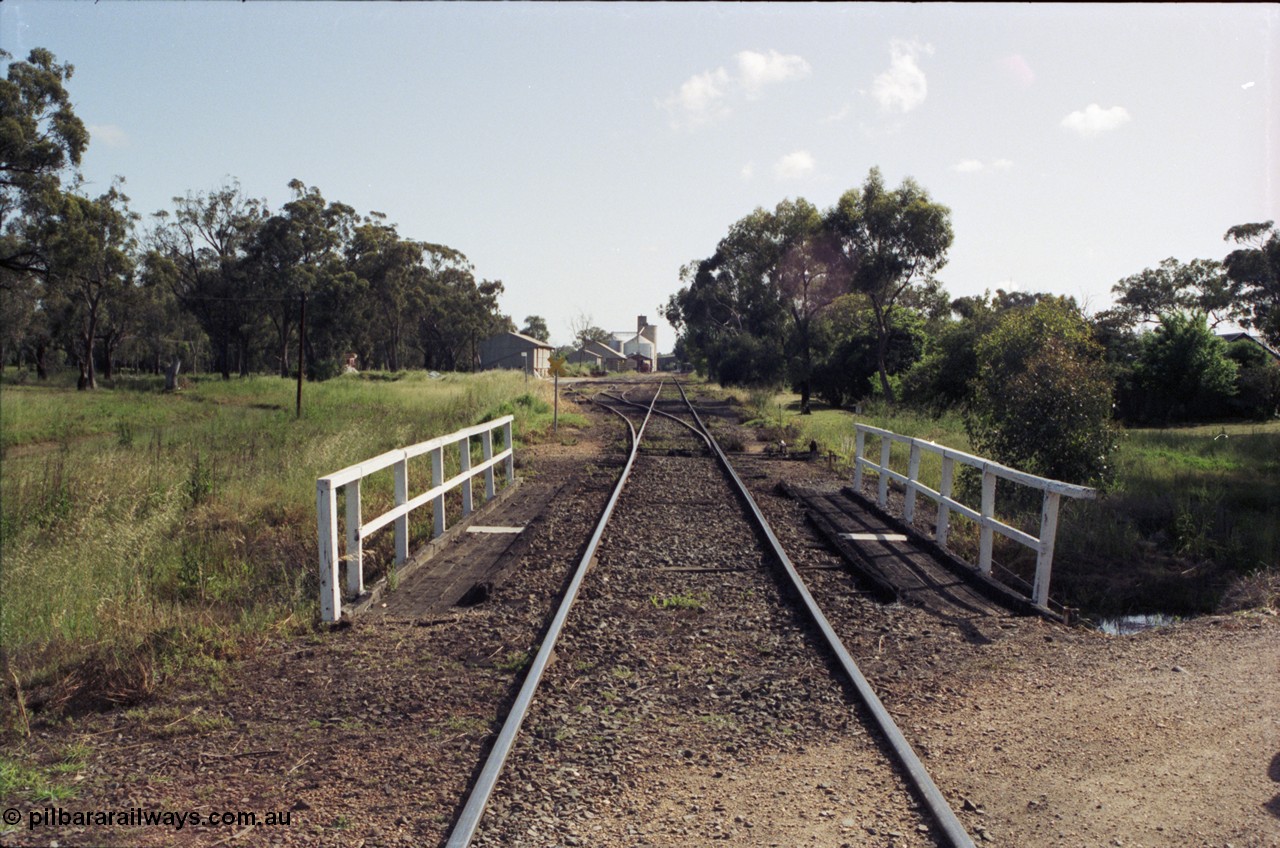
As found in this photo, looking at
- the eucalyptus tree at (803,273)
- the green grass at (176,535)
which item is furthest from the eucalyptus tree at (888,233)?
the green grass at (176,535)

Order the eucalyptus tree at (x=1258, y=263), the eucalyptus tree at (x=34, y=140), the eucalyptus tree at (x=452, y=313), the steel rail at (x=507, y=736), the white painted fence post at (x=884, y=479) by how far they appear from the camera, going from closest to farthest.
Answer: the steel rail at (x=507, y=736) < the white painted fence post at (x=884, y=479) < the eucalyptus tree at (x=34, y=140) < the eucalyptus tree at (x=1258, y=263) < the eucalyptus tree at (x=452, y=313)

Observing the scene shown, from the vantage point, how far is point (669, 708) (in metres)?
5.29

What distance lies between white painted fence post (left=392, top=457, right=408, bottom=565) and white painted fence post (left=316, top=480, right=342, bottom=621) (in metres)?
1.58

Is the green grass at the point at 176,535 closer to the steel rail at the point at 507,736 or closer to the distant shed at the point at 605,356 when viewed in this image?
the steel rail at the point at 507,736

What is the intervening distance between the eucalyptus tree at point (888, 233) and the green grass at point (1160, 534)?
16.4 metres

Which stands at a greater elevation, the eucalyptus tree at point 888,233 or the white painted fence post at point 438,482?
the eucalyptus tree at point 888,233

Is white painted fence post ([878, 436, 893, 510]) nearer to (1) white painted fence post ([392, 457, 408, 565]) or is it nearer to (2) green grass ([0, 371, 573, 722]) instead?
(2) green grass ([0, 371, 573, 722])

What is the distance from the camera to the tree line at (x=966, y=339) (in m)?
13.2

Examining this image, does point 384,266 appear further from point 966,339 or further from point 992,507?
point 992,507

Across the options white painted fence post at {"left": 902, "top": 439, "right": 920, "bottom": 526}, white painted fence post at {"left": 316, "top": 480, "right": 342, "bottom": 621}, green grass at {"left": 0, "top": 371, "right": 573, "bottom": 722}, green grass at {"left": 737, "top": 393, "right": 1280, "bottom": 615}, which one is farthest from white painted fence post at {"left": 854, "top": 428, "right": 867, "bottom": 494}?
white painted fence post at {"left": 316, "top": 480, "right": 342, "bottom": 621}

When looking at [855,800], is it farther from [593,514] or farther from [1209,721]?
[593,514]

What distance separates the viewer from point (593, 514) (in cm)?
1191

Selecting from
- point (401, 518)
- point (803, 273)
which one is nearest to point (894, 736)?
point (401, 518)

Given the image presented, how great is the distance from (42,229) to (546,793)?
3016 cm
